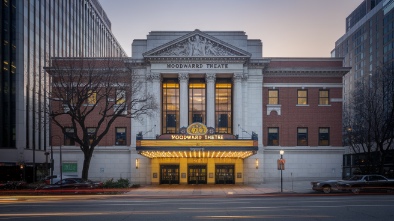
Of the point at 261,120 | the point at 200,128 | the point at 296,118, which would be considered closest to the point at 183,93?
the point at 200,128

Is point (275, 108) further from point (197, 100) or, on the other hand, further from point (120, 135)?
point (120, 135)

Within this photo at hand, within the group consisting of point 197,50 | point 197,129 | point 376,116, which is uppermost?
point 197,50

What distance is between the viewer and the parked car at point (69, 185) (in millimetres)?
40281

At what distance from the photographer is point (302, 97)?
55.6 m

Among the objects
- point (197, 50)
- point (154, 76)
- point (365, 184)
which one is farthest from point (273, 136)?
point (365, 184)

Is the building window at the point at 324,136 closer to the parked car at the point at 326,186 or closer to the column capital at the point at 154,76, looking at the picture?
the parked car at the point at 326,186

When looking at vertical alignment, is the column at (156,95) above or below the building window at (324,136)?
above

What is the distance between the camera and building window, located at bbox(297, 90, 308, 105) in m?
55.6

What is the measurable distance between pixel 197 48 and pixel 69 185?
73.0 feet

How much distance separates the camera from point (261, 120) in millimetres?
54500

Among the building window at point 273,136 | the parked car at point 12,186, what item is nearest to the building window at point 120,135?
the parked car at point 12,186

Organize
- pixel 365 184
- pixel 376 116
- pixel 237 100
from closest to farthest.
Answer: pixel 365 184
pixel 376 116
pixel 237 100

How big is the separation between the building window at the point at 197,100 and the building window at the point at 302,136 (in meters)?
12.2

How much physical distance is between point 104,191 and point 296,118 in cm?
2715
